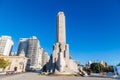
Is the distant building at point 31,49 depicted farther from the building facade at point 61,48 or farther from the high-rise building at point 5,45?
the building facade at point 61,48

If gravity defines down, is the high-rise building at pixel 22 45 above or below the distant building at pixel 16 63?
above

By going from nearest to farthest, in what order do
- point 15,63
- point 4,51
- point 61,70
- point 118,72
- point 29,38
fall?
1. point 118,72
2. point 61,70
3. point 15,63
4. point 4,51
5. point 29,38

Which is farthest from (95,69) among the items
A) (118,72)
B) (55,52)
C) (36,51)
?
(36,51)

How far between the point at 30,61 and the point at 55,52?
106 meters

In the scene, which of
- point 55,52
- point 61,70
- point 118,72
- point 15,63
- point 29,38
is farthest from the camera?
point 29,38

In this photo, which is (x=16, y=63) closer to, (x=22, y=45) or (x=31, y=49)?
(x=31, y=49)

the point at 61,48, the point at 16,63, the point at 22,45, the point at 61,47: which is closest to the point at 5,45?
the point at 22,45

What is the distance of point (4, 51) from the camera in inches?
6531

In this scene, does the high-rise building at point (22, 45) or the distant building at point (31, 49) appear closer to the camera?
the distant building at point (31, 49)

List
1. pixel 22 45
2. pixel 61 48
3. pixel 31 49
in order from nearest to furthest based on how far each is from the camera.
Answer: pixel 61 48 → pixel 31 49 → pixel 22 45

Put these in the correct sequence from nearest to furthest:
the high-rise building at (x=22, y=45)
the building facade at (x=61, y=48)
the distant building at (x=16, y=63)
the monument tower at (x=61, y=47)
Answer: the building facade at (x=61, y=48), the monument tower at (x=61, y=47), the distant building at (x=16, y=63), the high-rise building at (x=22, y=45)

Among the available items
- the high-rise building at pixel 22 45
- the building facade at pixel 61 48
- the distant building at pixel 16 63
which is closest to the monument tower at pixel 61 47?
the building facade at pixel 61 48

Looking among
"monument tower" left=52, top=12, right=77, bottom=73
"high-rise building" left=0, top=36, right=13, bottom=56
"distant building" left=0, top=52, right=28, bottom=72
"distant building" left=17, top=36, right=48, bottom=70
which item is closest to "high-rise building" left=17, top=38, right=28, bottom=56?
"distant building" left=17, top=36, right=48, bottom=70

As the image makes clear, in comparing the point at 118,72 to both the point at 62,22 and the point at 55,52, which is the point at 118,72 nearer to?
the point at 55,52
